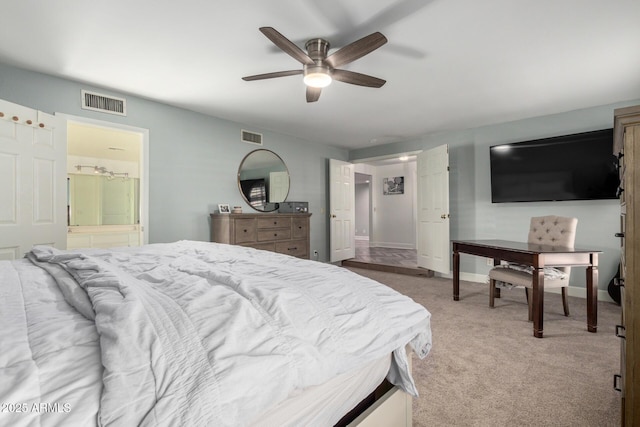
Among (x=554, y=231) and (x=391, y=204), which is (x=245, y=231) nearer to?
(x=554, y=231)

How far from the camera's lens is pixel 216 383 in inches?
23.8

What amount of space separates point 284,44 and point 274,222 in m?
2.59

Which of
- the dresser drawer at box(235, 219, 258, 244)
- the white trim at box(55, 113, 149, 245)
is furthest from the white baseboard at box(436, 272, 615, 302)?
the white trim at box(55, 113, 149, 245)

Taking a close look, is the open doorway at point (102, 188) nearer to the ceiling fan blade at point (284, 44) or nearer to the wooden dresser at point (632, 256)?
the ceiling fan blade at point (284, 44)

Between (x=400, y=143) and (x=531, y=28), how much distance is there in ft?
11.1

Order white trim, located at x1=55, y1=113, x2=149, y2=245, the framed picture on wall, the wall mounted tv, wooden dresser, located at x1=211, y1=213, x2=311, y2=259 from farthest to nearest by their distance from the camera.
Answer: the framed picture on wall → wooden dresser, located at x1=211, y1=213, x2=311, y2=259 → the wall mounted tv → white trim, located at x1=55, y1=113, x2=149, y2=245

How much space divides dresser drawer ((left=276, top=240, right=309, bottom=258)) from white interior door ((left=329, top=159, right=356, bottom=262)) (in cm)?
118

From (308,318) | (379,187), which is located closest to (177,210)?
(308,318)

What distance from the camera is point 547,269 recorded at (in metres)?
2.97

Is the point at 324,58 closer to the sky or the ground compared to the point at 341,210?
closer to the sky

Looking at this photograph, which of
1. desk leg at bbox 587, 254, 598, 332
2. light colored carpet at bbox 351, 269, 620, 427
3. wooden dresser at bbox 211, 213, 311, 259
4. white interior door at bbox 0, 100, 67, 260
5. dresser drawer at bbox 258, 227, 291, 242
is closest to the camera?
light colored carpet at bbox 351, 269, 620, 427

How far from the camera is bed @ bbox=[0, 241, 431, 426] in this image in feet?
1.76

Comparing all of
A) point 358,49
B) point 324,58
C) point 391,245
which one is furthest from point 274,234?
point 391,245

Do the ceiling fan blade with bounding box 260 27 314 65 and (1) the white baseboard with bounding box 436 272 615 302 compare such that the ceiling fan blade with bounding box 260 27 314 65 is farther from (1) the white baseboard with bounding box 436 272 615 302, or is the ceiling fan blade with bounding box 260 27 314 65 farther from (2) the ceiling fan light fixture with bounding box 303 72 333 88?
(1) the white baseboard with bounding box 436 272 615 302
